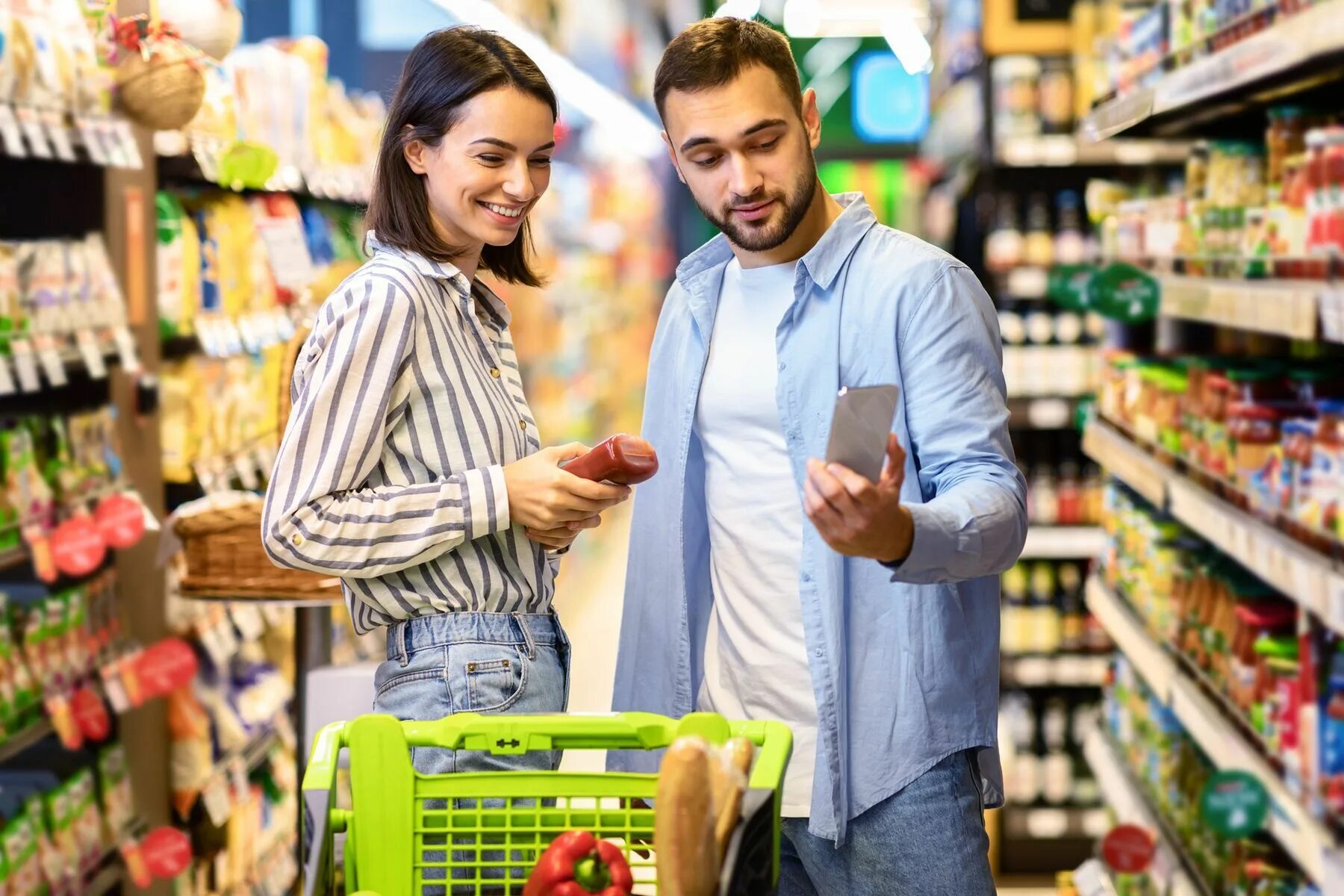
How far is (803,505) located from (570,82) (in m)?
7.10

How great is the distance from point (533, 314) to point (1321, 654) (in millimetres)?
5312

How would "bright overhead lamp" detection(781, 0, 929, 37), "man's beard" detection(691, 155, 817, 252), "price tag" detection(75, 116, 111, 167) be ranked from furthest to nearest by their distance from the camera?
"bright overhead lamp" detection(781, 0, 929, 37), "price tag" detection(75, 116, 111, 167), "man's beard" detection(691, 155, 817, 252)

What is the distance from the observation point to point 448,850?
154 centimetres

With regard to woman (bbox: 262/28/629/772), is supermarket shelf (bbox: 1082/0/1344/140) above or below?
above

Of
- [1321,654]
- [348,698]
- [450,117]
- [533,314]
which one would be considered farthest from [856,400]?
Result: [533,314]

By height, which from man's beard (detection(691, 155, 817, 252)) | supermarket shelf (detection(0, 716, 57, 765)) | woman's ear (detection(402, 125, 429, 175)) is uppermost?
woman's ear (detection(402, 125, 429, 175))

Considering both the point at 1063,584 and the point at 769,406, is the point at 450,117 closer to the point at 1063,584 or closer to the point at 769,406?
the point at 769,406

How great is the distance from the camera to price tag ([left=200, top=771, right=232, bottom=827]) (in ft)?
11.9

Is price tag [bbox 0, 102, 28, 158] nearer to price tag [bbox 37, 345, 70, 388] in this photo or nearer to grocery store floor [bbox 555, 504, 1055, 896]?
price tag [bbox 37, 345, 70, 388]

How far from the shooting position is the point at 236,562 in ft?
9.23

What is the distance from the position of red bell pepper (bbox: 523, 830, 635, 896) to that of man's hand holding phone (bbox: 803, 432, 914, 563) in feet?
1.30

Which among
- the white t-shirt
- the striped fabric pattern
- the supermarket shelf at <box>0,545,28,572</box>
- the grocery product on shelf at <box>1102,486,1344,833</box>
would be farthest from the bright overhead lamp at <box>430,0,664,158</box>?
the grocery product on shelf at <box>1102,486,1344,833</box>

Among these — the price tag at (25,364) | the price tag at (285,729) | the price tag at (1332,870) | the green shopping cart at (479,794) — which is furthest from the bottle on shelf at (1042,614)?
A: the green shopping cart at (479,794)

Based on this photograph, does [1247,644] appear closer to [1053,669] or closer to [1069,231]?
[1053,669]
